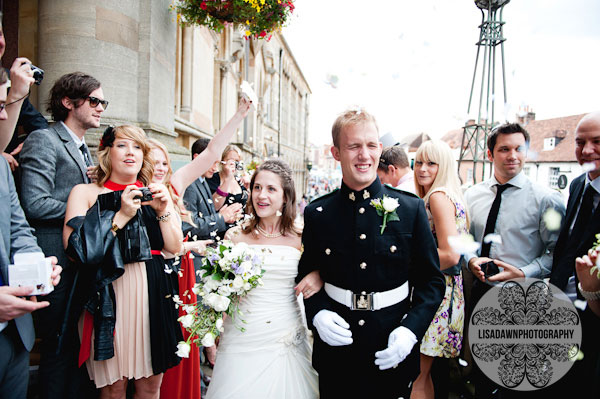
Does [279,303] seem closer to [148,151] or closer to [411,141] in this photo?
[148,151]

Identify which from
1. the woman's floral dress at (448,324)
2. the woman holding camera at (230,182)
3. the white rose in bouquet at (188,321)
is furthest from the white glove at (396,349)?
the woman holding camera at (230,182)

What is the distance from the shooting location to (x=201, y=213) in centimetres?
389

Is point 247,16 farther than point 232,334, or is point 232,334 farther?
point 247,16

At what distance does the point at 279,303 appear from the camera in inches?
99.0

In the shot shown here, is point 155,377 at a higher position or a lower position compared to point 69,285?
lower

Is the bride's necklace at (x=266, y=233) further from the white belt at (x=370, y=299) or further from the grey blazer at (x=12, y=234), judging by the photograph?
the grey blazer at (x=12, y=234)

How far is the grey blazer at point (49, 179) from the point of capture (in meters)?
2.32

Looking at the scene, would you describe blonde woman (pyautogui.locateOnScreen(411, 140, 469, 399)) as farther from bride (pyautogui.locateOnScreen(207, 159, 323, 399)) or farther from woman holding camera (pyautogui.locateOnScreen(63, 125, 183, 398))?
woman holding camera (pyautogui.locateOnScreen(63, 125, 183, 398))

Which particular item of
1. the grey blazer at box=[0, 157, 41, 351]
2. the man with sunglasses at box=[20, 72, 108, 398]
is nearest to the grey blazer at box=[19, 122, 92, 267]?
the man with sunglasses at box=[20, 72, 108, 398]

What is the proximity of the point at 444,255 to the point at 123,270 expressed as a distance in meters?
2.29

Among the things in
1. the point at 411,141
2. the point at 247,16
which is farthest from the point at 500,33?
the point at 411,141

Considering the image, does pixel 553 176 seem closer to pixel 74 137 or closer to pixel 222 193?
pixel 222 193

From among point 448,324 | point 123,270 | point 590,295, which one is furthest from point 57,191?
point 590,295

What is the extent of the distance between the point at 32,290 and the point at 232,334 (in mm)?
1273
